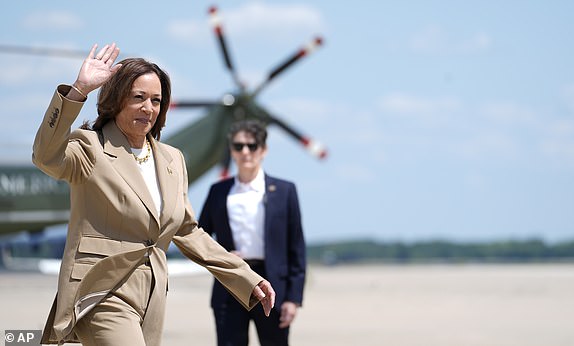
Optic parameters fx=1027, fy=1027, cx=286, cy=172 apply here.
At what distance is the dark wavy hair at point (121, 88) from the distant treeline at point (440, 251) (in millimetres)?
→ 49065

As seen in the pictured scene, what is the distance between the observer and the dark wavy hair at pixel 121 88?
3592 millimetres

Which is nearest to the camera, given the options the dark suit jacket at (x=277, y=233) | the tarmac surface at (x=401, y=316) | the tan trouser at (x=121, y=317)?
the tan trouser at (x=121, y=317)

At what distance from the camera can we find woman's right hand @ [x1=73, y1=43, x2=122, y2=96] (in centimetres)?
331

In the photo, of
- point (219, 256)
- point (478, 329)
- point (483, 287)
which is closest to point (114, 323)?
point (219, 256)

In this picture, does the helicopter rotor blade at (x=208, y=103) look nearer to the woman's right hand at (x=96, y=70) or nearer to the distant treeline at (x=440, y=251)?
the woman's right hand at (x=96, y=70)

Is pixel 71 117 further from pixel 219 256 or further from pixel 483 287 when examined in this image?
pixel 483 287

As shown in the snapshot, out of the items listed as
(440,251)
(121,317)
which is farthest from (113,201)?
(440,251)

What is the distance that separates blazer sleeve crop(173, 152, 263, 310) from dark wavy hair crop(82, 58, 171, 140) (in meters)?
0.35

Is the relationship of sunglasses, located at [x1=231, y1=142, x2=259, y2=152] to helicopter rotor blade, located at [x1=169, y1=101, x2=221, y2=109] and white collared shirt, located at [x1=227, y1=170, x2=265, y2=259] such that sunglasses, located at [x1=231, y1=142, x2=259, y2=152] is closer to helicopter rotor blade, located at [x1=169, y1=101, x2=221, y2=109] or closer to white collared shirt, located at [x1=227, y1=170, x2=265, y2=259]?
white collared shirt, located at [x1=227, y1=170, x2=265, y2=259]

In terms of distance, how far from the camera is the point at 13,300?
55.6ft

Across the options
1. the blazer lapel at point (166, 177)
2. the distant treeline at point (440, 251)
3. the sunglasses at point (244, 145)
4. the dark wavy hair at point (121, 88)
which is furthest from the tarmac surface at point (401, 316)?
the distant treeline at point (440, 251)

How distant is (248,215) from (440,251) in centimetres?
5525

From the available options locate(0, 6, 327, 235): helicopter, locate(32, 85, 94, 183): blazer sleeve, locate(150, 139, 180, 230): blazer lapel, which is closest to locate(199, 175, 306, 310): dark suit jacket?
locate(150, 139, 180, 230): blazer lapel

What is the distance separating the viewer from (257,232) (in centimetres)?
592
